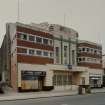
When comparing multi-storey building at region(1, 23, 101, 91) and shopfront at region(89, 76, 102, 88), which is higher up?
multi-storey building at region(1, 23, 101, 91)

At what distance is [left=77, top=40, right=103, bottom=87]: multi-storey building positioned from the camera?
2608 inches

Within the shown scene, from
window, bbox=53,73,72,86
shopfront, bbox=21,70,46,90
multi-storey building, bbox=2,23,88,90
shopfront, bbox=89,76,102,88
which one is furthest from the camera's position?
shopfront, bbox=89,76,102,88

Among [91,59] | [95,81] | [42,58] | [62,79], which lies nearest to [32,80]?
[42,58]

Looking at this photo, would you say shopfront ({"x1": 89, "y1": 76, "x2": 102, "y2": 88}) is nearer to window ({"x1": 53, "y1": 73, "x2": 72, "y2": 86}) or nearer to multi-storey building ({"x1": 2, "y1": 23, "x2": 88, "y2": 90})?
multi-storey building ({"x1": 2, "y1": 23, "x2": 88, "y2": 90})

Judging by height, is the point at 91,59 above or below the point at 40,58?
above

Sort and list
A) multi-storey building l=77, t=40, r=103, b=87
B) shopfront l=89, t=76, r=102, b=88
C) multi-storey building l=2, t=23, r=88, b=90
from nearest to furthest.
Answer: multi-storey building l=2, t=23, r=88, b=90
multi-storey building l=77, t=40, r=103, b=87
shopfront l=89, t=76, r=102, b=88

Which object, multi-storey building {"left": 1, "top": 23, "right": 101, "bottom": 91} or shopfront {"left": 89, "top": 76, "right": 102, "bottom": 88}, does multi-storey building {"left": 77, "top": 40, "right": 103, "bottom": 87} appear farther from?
multi-storey building {"left": 1, "top": 23, "right": 101, "bottom": 91}

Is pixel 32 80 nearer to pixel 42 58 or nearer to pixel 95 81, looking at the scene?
pixel 42 58

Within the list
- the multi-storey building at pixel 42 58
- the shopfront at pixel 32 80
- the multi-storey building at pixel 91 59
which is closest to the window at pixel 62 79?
the multi-storey building at pixel 42 58

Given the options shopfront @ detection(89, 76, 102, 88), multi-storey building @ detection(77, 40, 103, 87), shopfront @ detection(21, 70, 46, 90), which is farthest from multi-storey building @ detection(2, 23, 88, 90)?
shopfront @ detection(89, 76, 102, 88)

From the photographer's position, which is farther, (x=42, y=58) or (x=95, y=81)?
(x=95, y=81)

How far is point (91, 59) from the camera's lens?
68.5 metres

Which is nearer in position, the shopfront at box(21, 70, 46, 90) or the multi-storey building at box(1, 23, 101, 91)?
the shopfront at box(21, 70, 46, 90)

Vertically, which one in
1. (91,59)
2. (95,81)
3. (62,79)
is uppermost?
(91,59)
